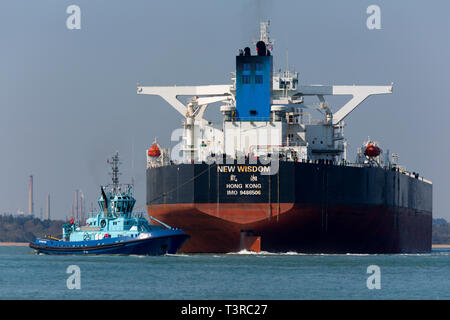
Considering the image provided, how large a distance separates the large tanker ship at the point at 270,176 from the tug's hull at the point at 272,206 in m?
0.06

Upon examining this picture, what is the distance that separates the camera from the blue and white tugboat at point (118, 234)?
230ft

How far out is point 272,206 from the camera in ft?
229

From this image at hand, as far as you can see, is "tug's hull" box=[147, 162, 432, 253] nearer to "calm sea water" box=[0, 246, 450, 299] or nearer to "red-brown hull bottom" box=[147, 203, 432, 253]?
"red-brown hull bottom" box=[147, 203, 432, 253]

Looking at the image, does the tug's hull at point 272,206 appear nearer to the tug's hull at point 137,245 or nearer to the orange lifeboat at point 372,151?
the orange lifeboat at point 372,151

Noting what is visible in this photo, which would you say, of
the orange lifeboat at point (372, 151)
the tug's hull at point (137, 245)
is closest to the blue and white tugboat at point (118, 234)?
the tug's hull at point (137, 245)

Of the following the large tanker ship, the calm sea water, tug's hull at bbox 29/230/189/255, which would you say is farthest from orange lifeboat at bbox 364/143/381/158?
tug's hull at bbox 29/230/189/255

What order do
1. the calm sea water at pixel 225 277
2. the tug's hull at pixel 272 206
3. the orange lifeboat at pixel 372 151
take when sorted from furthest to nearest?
the orange lifeboat at pixel 372 151, the tug's hull at pixel 272 206, the calm sea water at pixel 225 277

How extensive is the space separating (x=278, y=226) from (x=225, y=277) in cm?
1585

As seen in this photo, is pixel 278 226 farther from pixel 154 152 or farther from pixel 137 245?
pixel 154 152

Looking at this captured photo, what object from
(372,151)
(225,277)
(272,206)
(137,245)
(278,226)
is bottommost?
(225,277)

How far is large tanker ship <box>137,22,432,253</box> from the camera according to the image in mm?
70062

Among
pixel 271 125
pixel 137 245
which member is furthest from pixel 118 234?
pixel 271 125
